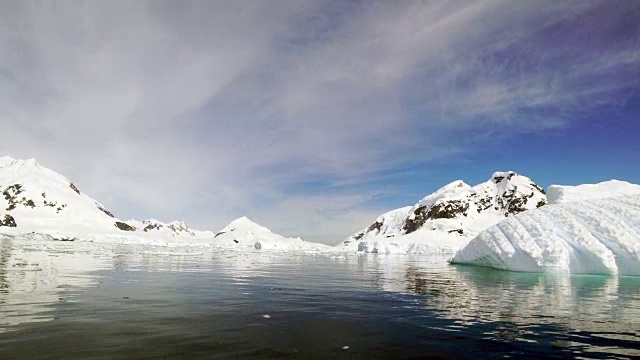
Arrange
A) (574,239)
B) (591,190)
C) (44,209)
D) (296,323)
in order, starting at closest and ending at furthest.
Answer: (296,323) → (574,239) → (591,190) → (44,209)

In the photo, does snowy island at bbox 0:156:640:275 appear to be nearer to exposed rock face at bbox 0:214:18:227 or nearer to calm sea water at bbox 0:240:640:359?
exposed rock face at bbox 0:214:18:227

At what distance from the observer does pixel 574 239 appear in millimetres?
27828

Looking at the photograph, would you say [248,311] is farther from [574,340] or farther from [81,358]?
[574,340]

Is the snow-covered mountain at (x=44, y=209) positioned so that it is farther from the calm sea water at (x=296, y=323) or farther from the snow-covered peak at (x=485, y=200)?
the calm sea water at (x=296, y=323)

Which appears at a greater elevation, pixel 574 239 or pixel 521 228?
pixel 521 228

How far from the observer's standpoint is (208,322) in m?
9.34

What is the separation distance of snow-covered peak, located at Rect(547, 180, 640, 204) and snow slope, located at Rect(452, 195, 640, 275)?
30986 mm

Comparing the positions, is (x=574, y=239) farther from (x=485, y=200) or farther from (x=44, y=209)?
(x=44, y=209)

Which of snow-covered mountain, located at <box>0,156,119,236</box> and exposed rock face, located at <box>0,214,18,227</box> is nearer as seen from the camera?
exposed rock face, located at <box>0,214,18,227</box>

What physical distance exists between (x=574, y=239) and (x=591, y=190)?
148 ft

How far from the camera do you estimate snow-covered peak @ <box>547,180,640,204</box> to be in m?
59.5

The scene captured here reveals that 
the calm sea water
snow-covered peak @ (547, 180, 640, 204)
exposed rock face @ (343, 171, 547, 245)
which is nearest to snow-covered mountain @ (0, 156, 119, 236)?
exposed rock face @ (343, 171, 547, 245)

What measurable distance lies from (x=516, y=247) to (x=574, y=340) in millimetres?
23948

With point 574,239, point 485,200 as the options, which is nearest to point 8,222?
point 574,239
